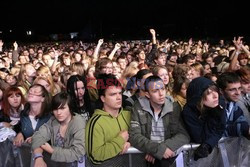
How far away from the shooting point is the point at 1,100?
4684mm

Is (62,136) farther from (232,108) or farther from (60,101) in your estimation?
(232,108)

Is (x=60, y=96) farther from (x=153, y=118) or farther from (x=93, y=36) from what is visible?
(x=93, y=36)

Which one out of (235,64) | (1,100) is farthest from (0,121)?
(235,64)

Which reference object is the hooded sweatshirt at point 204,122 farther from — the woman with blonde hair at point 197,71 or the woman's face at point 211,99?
the woman with blonde hair at point 197,71

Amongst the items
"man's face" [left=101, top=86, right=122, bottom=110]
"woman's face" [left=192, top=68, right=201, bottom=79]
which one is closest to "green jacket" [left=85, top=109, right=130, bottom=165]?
"man's face" [left=101, top=86, right=122, bottom=110]

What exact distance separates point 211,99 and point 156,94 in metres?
0.51

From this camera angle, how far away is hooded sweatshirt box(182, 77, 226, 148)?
9.64ft

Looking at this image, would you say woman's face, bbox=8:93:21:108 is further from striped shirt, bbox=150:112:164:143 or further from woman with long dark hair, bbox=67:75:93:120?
striped shirt, bbox=150:112:164:143

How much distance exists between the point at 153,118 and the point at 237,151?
2.71ft

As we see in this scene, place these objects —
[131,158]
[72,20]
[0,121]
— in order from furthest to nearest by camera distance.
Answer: [72,20], [0,121], [131,158]

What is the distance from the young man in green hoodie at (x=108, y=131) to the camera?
2893 millimetres

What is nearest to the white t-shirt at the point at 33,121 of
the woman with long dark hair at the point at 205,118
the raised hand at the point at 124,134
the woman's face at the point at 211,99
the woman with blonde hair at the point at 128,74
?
the raised hand at the point at 124,134

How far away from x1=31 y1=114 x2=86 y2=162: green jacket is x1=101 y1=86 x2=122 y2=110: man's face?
293mm

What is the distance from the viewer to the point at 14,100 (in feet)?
14.6
